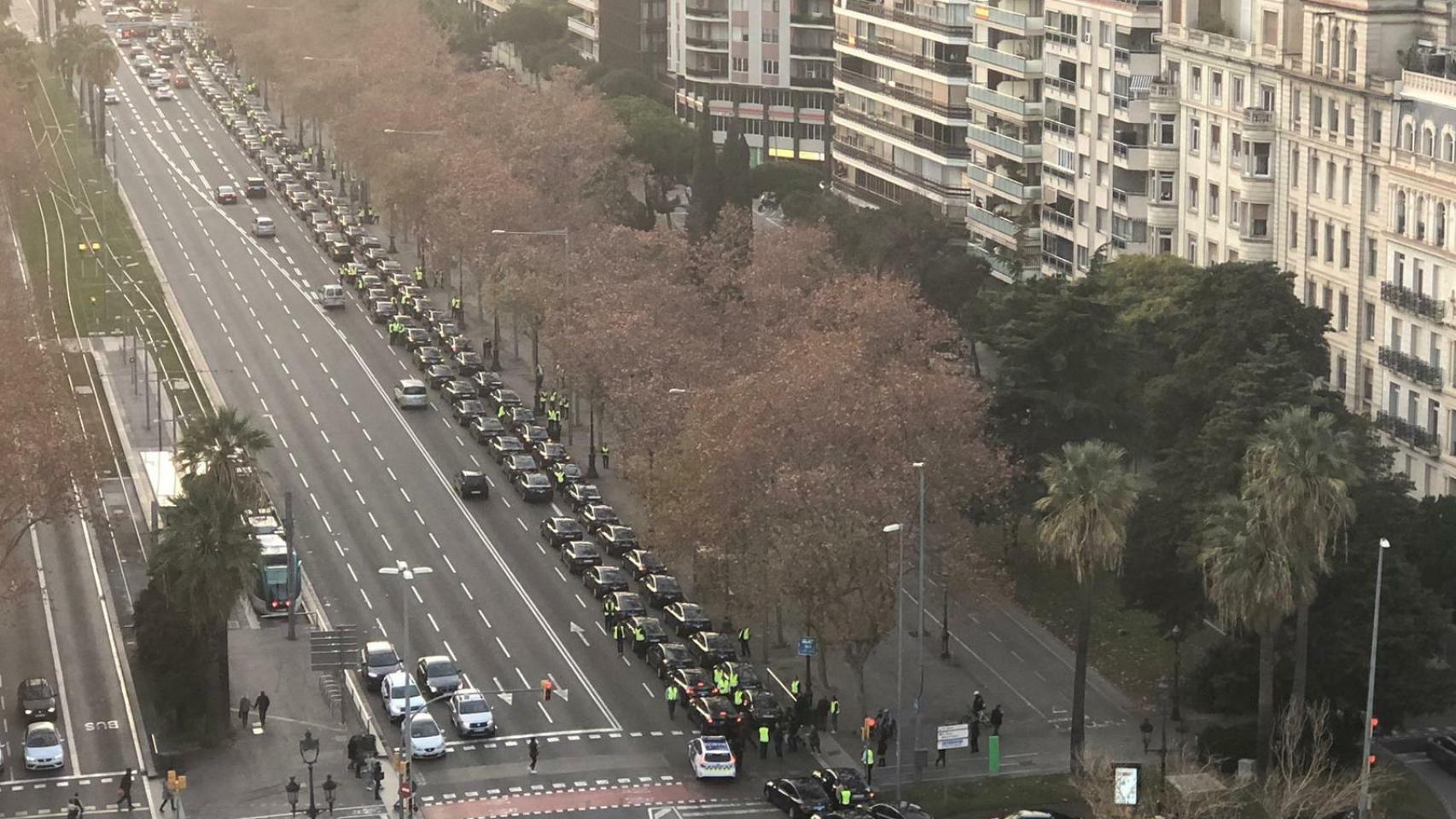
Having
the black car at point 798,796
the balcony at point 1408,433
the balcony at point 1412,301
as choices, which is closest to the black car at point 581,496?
the balcony at point 1408,433

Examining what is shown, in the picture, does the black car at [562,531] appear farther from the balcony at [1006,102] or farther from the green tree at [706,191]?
the balcony at [1006,102]

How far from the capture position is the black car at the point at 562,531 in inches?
5285

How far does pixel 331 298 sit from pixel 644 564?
2565 inches

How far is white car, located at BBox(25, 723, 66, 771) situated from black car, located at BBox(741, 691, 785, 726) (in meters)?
25.0

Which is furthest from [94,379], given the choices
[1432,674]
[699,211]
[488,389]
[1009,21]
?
[1432,674]

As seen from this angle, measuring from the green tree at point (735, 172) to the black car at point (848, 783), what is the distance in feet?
273

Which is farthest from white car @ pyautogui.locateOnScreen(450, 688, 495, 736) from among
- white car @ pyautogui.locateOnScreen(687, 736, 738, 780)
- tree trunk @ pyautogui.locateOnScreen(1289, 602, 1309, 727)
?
tree trunk @ pyautogui.locateOnScreen(1289, 602, 1309, 727)

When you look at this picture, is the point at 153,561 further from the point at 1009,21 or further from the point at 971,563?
the point at 1009,21

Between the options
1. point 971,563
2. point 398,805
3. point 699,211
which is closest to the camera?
point 398,805

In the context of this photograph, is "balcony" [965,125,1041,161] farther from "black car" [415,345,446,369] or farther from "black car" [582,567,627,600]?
"black car" [582,567,627,600]

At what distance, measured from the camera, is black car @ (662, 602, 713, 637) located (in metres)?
120

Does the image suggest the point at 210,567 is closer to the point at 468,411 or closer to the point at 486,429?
the point at 486,429

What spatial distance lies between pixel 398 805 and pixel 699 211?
277 ft

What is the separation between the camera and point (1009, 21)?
7047 inches
